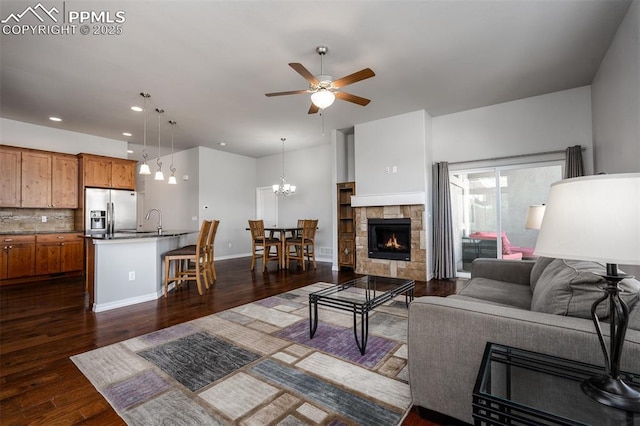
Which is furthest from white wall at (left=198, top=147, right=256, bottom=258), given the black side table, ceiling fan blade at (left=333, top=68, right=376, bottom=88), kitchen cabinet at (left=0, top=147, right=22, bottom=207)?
the black side table

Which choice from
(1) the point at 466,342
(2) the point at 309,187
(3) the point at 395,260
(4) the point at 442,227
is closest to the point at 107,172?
Result: (2) the point at 309,187

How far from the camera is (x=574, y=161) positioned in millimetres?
4043

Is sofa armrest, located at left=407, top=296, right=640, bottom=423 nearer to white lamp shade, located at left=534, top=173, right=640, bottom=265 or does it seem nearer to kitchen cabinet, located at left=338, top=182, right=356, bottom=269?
white lamp shade, located at left=534, top=173, right=640, bottom=265

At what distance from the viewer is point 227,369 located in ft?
6.78

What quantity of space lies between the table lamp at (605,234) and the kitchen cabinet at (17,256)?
278 inches

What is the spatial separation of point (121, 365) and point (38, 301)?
2883mm

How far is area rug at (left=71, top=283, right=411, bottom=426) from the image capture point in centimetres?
160

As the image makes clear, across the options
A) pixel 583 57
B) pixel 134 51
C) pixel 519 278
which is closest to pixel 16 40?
Answer: pixel 134 51

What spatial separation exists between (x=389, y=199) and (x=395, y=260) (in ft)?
3.67

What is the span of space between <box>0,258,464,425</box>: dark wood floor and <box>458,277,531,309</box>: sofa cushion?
42.6 inches

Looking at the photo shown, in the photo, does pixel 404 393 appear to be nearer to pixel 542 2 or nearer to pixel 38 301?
pixel 542 2

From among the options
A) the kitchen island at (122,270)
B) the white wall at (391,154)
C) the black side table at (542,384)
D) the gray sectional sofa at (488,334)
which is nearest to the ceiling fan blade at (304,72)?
the gray sectional sofa at (488,334)

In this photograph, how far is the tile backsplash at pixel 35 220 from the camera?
17.1 ft

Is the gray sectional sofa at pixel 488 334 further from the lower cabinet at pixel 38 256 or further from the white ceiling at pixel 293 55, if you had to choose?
the lower cabinet at pixel 38 256
